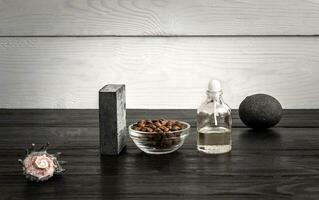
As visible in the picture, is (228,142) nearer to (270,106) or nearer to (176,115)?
(270,106)

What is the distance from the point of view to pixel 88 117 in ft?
5.65

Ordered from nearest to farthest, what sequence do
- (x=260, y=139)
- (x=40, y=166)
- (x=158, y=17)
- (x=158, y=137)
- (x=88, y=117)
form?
1. (x=40, y=166)
2. (x=158, y=137)
3. (x=260, y=139)
4. (x=88, y=117)
5. (x=158, y=17)

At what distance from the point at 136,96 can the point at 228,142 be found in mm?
938

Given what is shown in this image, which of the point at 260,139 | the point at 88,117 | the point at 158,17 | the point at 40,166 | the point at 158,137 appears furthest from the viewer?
the point at 158,17

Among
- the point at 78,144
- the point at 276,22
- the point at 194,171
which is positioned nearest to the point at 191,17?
the point at 276,22

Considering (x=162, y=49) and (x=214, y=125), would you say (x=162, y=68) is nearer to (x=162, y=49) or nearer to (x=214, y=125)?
(x=162, y=49)

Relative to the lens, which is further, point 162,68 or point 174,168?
point 162,68

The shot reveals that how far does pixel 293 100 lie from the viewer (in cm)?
218

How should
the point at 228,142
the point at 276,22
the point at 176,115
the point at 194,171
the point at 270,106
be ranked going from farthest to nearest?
1. the point at 276,22
2. the point at 176,115
3. the point at 270,106
4. the point at 228,142
5. the point at 194,171

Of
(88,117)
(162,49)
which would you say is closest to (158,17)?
(162,49)

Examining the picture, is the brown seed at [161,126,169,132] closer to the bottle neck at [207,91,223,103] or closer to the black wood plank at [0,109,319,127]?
the bottle neck at [207,91,223,103]

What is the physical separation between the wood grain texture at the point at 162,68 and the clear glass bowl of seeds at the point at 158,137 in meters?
0.88

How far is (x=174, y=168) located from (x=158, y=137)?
0.30 feet

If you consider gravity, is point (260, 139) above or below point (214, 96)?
below
